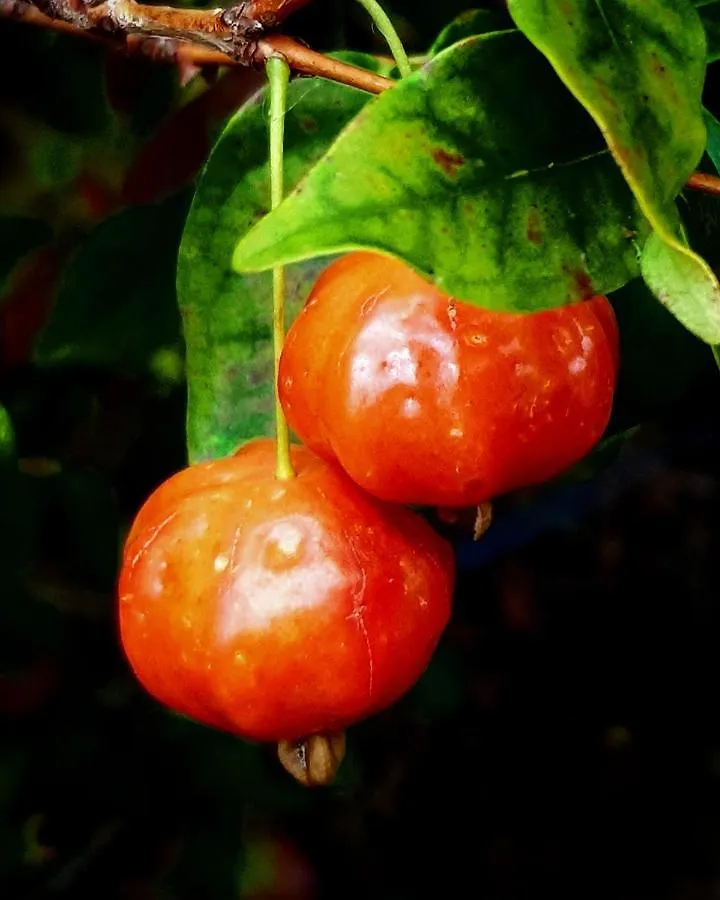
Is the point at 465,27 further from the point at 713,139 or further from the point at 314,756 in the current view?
the point at 314,756

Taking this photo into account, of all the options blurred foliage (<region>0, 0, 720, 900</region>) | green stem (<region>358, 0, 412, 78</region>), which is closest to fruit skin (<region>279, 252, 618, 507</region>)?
green stem (<region>358, 0, 412, 78</region>)

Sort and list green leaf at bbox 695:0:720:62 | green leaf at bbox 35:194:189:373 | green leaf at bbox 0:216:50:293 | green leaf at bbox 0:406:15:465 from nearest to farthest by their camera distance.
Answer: green leaf at bbox 695:0:720:62 → green leaf at bbox 0:406:15:465 → green leaf at bbox 35:194:189:373 → green leaf at bbox 0:216:50:293

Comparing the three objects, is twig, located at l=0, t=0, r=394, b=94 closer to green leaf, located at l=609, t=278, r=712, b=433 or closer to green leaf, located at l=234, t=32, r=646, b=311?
green leaf, located at l=234, t=32, r=646, b=311

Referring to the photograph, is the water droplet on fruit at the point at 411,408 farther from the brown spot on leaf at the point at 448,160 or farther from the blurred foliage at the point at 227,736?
the blurred foliage at the point at 227,736

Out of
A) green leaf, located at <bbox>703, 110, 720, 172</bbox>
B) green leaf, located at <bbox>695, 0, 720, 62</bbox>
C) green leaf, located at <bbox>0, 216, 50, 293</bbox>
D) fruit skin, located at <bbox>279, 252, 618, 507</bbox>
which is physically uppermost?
green leaf, located at <bbox>695, 0, 720, 62</bbox>

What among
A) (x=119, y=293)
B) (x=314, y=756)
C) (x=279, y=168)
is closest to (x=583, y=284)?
(x=279, y=168)
